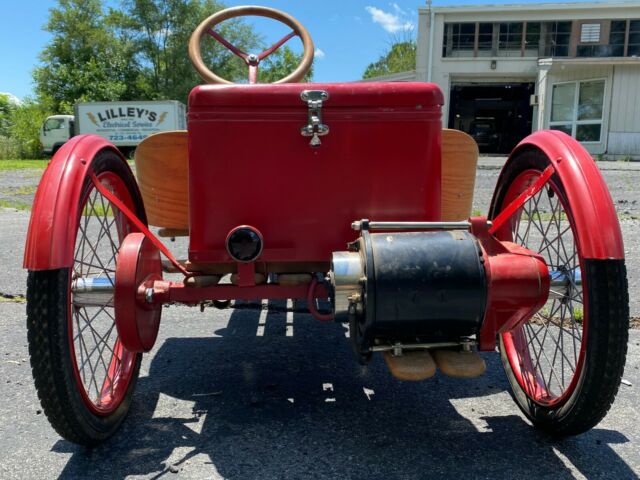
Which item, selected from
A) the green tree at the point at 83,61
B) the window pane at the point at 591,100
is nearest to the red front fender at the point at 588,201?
the window pane at the point at 591,100

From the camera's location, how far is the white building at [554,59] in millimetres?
21312

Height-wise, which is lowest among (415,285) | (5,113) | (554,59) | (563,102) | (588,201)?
(415,285)

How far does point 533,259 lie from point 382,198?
671mm

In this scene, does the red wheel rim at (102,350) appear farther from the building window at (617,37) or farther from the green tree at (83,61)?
the green tree at (83,61)

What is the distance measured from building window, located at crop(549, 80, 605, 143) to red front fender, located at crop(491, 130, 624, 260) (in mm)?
21718

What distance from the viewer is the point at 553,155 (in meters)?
2.16

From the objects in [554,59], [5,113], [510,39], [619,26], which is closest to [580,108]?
[554,59]

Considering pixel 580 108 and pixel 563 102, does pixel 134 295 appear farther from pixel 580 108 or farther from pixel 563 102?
pixel 563 102

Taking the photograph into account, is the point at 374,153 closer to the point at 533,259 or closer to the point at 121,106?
the point at 533,259

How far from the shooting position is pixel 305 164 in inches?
92.6

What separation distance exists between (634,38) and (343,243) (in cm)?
2501

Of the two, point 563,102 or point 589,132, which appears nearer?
point 589,132

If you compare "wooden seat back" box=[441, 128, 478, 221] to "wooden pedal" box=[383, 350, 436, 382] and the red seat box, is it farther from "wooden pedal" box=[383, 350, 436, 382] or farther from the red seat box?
Result: "wooden pedal" box=[383, 350, 436, 382]

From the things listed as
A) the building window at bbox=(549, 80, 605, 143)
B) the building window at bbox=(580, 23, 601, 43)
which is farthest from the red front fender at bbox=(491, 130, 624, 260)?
the building window at bbox=(580, 23, 601, 43)
